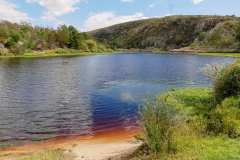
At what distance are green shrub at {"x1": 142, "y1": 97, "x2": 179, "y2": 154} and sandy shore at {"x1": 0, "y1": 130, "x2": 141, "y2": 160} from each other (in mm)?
3423

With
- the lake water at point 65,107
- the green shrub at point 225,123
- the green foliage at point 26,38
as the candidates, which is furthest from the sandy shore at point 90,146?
the green foliage at point 26,38

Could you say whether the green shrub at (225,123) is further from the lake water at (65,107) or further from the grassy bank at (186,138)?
the lake water at (65,107)

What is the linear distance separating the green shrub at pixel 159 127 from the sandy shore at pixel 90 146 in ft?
11.2

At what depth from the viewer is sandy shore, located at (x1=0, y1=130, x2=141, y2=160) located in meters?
22.2

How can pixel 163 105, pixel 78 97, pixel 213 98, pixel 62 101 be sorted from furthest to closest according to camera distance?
pixel 78 97, pixel 62 101, pixel 213 98, pixel 163 105

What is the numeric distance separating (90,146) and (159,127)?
29.3 feet

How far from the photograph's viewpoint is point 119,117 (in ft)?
115

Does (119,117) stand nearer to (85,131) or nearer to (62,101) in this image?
(85,131)

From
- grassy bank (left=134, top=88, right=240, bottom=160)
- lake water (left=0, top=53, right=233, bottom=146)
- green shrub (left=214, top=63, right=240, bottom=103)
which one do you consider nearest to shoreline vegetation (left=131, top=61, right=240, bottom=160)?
grassy bank (left=134, top=88, right=240, bottom=160)

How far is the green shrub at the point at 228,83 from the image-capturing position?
1136 inches

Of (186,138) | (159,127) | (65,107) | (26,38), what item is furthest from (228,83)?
(26,38)

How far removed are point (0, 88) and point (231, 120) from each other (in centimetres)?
4018

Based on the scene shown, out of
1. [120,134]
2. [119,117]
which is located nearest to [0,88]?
[119,117]

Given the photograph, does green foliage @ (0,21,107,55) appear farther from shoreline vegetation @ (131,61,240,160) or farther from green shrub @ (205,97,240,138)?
shoreline vegetation @ (131,61,240,160)
